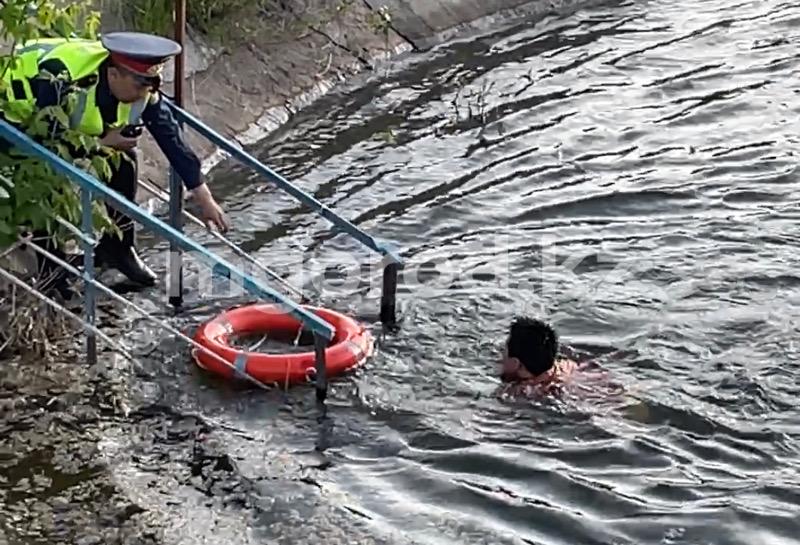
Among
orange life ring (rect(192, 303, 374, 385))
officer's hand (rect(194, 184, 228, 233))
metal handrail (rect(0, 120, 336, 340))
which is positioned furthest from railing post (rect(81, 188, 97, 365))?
officer's hand (rect(194, 184, 228, 233))

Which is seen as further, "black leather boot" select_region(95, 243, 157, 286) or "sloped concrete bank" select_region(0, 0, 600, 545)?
"black leather boot" select_region(95, 243, 157, 286)

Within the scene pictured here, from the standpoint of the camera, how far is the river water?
6.56m

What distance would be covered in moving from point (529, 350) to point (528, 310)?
1228mm

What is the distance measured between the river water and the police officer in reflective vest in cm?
112

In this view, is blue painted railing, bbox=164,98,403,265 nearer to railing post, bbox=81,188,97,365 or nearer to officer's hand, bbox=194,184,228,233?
officer's hand, bbox=194,184,228,233

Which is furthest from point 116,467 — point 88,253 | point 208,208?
point 208,208

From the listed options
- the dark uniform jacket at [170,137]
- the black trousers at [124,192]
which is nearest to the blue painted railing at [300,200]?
the dark uniform jacket at [170,137]

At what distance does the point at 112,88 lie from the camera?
747 cm

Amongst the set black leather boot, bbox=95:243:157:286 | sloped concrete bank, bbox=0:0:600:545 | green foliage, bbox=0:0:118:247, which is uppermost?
green foliage, bbox=0:0:118:247

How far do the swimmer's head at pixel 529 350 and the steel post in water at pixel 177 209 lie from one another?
6.42 ft

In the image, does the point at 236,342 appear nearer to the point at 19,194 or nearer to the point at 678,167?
the point at 19,194

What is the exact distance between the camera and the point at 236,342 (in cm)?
819

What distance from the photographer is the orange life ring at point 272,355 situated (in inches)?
296

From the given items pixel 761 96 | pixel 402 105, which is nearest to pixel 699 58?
pixel 761 96
